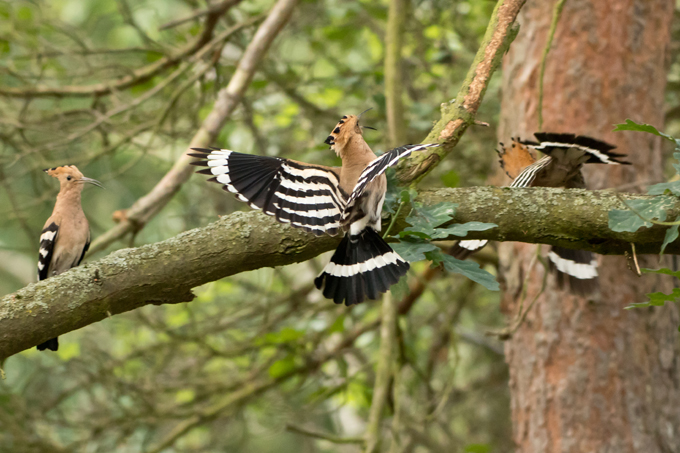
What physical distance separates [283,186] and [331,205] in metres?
0.16

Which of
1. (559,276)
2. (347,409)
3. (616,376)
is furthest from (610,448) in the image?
(347,409)

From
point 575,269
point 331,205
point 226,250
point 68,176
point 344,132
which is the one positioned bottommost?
point 575,269

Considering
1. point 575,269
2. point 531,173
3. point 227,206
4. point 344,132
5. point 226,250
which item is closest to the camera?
point 226,250

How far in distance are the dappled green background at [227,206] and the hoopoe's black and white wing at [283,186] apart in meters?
1.43

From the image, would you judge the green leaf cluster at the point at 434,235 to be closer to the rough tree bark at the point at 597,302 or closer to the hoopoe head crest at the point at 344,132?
the hoopoe head crest at the point at 344,132

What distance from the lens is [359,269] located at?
6.16 ft

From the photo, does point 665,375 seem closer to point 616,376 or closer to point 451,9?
point 616,376

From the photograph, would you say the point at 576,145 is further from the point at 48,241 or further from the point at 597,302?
the point at 48,241

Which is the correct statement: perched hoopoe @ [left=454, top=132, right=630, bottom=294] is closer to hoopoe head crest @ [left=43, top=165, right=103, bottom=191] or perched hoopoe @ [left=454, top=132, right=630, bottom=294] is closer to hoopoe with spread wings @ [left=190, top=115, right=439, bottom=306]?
hoopoe with spread wings @ [left=190, top=115, right=439, bottom=306]

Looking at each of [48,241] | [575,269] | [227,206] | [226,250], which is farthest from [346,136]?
[227,206]

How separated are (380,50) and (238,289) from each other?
8.67ft

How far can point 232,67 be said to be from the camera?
A: 405 centimetres

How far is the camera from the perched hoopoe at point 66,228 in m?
2.68

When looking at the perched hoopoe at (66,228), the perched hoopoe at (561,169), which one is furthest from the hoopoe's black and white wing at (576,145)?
the perched hoopoe at (66,228)
